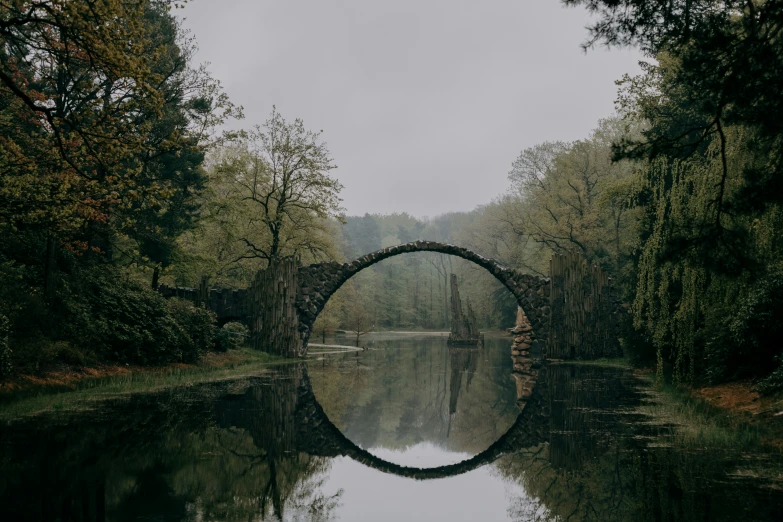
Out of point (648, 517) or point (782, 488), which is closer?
point (648, 517)

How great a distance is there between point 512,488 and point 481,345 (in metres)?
28.1

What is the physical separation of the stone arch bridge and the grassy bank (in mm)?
3413

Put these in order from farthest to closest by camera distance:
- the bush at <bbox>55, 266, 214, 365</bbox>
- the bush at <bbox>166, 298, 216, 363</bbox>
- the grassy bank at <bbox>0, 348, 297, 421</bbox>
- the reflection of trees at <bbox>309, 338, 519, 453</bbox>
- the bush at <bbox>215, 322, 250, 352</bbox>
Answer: the bush at <bbox>215, 322, 250, 352</bbox>, the bush at <bbox>166, 298, 216, 363</bbox>, the bush at <bbox>55, 266, 214, 365</bbox>, the grassy bank at <bbox>0, 348, 297, 421</bbox>, the reflection of trees at <bbox>309, 338, 519, 453</bbox>

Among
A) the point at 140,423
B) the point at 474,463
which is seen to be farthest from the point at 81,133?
the point at 474,463

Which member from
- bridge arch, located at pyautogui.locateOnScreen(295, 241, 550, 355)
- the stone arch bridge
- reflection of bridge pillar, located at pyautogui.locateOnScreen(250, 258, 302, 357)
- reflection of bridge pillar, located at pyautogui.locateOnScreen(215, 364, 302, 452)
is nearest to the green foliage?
reflection of bridge pillar, located at pyautogui.locateOnScreen(215, 364, 302, 452)

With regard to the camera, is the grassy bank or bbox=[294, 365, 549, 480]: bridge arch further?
the grassy bank

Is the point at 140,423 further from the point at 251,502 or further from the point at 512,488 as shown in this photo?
the point at 512,488

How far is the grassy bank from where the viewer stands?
9469 mm

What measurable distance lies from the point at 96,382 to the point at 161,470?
7.07m

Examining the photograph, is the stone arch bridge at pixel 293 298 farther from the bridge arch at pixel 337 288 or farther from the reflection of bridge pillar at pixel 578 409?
the reflection of bridge pillar at pixel 578 409

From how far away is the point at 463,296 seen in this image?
70.7 metres

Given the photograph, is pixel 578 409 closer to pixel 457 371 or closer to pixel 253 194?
pixel 457 371

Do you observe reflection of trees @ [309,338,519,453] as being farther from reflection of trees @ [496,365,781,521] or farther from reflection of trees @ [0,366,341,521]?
reflection of trees @ [0,366,341,521]

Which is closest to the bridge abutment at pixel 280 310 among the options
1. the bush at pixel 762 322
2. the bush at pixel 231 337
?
the bush at pixel 231 337
